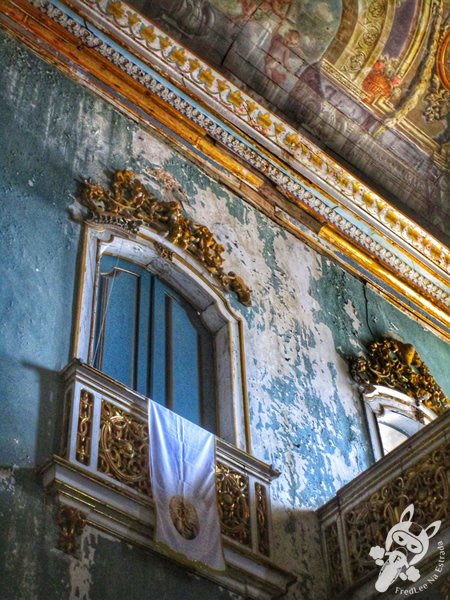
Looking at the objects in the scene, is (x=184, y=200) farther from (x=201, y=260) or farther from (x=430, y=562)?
(x=430, y=562)

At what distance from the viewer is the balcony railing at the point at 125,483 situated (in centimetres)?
645

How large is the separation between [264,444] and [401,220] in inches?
184

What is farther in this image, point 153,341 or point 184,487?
point 153,341

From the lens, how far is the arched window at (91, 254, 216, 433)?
8.05 metres

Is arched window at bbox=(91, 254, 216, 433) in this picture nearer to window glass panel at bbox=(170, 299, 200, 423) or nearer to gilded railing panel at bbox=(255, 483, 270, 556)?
window glass panel at bbox=(170, 299, 200, 423)

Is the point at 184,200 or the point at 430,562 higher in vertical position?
the point at 184,200

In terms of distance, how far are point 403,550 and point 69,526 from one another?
7.41 feet

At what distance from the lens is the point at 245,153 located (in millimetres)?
10836

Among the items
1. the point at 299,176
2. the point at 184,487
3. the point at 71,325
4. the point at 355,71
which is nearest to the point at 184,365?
the point at 71,325

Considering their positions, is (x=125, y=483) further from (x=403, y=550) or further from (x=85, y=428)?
(x=403, y=550)

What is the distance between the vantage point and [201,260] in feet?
30.3

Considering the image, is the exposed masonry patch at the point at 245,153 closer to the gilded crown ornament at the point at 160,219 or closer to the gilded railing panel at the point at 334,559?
the gilded crown ornament at the point at 160,219

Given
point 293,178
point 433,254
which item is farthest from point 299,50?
point 433,254

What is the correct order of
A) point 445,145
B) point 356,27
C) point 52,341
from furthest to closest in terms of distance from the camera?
point 445,145
point 356,27
point 52,341
